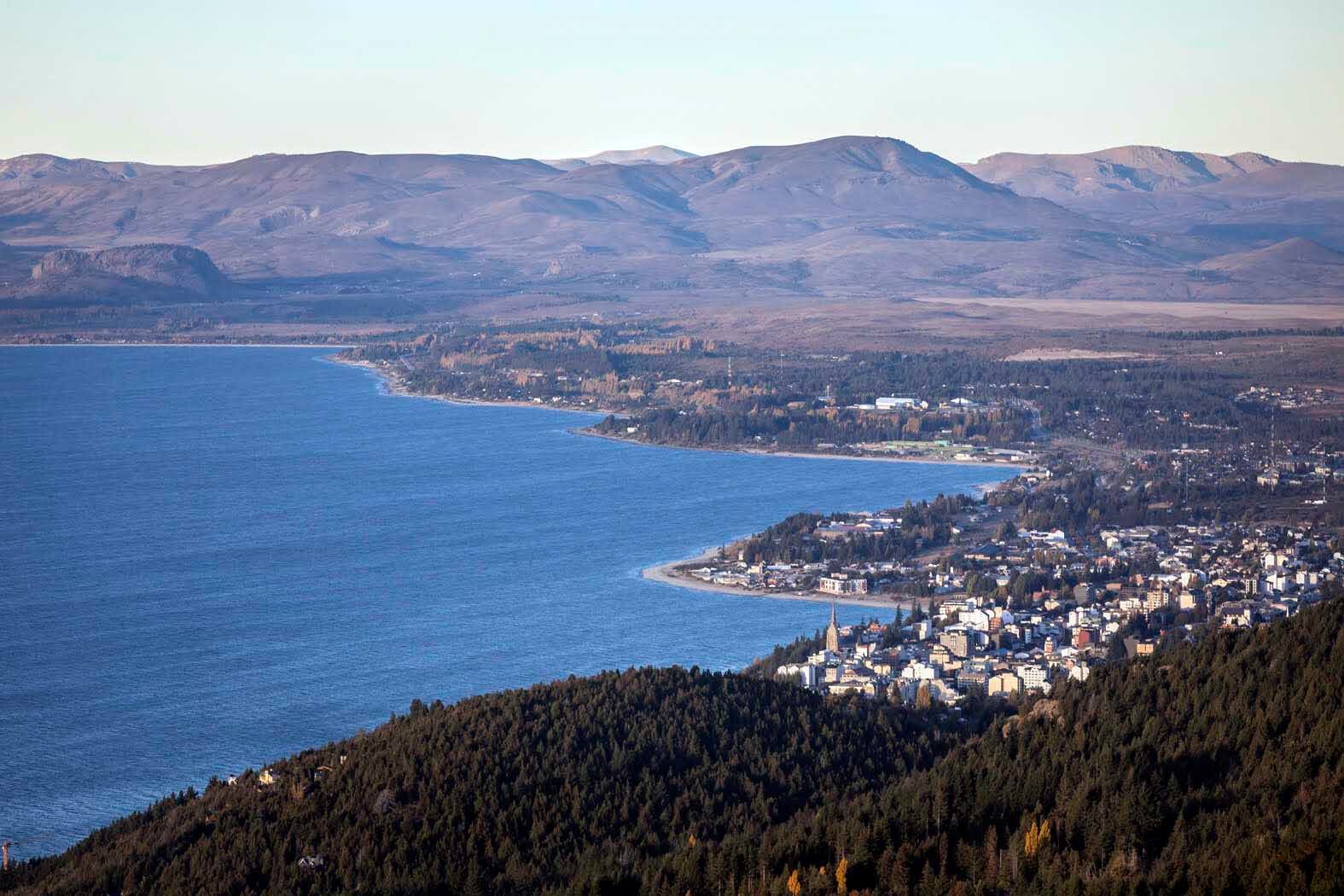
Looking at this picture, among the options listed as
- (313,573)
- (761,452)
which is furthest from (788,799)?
(761,452)

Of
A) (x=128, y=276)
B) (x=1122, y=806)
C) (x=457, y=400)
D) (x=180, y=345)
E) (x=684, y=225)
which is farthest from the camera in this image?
(x=684, y=225)

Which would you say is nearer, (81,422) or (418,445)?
(418,445)

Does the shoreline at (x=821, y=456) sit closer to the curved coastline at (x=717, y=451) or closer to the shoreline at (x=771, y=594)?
the curved coastline at (x=717, y=451)

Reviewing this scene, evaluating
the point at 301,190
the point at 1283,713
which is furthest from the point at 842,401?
the point at 301,190

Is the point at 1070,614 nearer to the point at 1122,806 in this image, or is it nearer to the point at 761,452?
the point at 1122,806

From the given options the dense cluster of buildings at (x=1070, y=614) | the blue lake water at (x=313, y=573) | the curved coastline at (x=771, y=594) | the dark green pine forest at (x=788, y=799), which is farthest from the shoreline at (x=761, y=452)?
the dark green pine forest at (x=788, y=799)

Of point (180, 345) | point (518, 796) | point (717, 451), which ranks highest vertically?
point (180, 345)

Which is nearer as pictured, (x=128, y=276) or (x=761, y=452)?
(x=761, y=452)

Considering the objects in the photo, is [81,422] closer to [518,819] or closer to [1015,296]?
[518,819]
